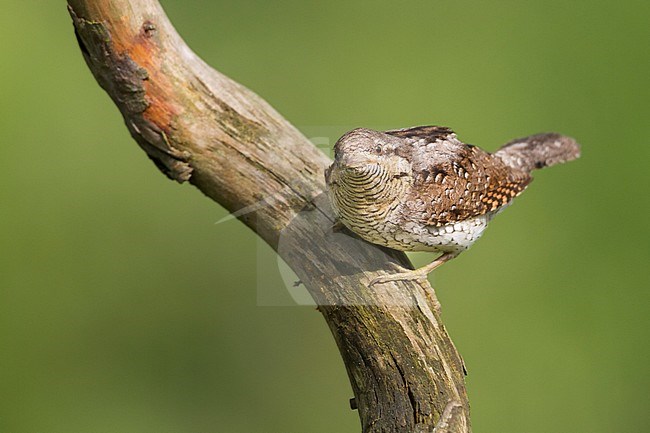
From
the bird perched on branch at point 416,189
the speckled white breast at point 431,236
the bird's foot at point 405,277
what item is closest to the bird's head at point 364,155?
the bird perched on branch at point 416,189

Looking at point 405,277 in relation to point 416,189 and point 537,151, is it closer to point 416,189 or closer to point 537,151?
point 416,189

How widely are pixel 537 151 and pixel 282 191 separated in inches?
33.3

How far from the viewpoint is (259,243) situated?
3258mm

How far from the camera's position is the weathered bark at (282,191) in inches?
73.7

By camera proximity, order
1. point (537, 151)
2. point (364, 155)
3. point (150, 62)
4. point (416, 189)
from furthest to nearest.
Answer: point (537, 151), point (150, 62), point (416, 189), point (364, 155)

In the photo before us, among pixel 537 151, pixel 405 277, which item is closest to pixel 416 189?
pixel 405 277

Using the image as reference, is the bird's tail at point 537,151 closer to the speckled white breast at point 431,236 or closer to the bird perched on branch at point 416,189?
the bird perched on branch at point 416,189

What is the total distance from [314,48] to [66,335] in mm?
1915

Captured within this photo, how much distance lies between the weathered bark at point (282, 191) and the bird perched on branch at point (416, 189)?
0.12 meters

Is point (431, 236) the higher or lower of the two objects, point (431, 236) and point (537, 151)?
the lower

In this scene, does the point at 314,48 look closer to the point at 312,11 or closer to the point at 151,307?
the point at 312,11

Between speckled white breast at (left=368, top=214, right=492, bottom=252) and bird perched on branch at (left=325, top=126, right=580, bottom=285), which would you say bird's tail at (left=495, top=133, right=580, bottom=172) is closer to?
bird perched on branch at (left=325, top=126, right=580, bottom=285)

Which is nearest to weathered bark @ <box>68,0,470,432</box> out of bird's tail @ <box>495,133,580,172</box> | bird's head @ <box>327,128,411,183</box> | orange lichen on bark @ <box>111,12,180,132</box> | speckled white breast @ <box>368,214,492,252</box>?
Answer: orange lichen on bark @ <box>111,12,180,132</box>

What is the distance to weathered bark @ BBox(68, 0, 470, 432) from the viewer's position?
1.87m
